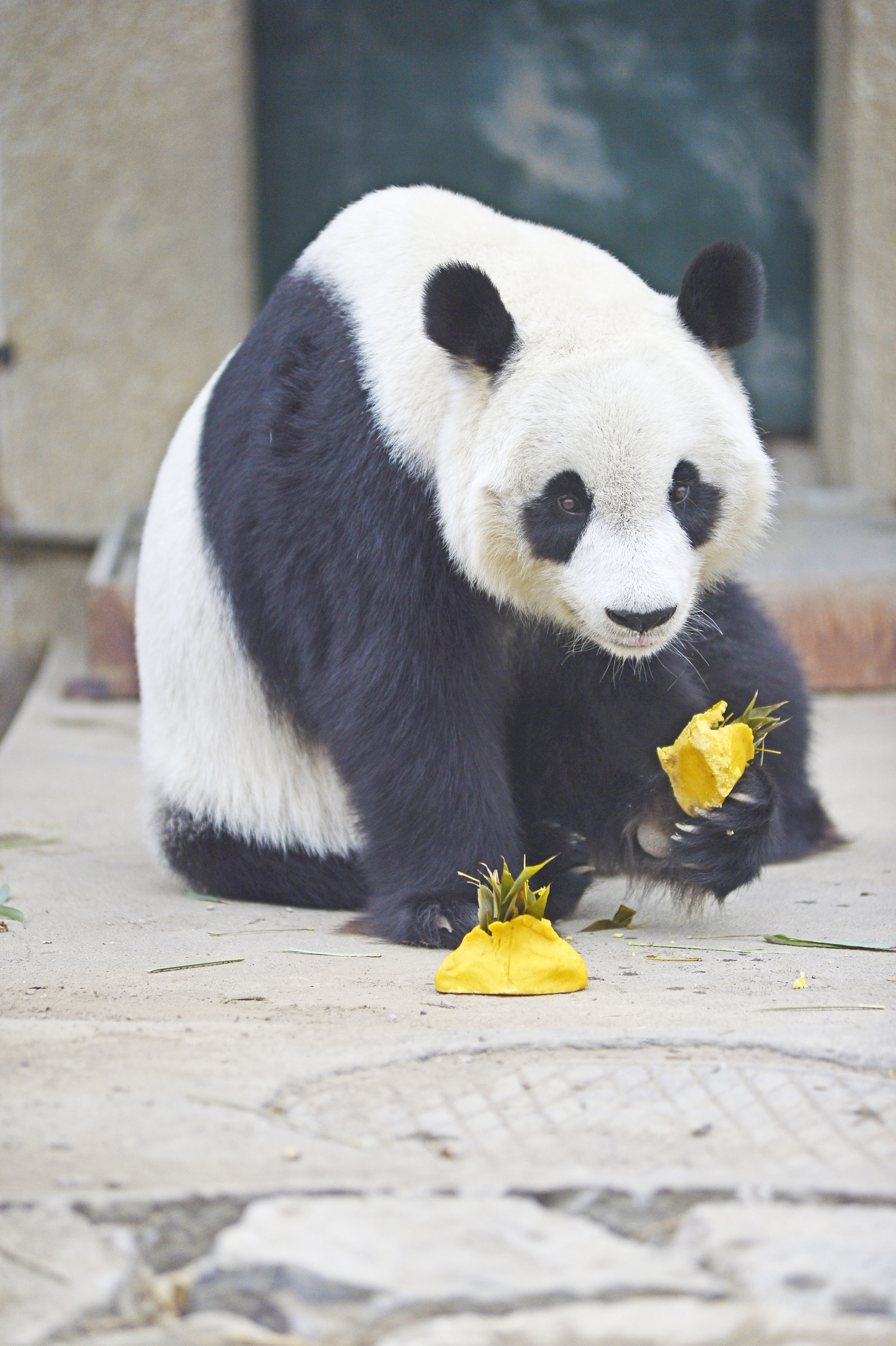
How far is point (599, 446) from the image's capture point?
2838 millimetres

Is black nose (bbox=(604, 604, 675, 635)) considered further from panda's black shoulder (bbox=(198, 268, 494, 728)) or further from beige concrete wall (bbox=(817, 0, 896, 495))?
beige concrete wall (bbox=(817, 0, 896, 495))

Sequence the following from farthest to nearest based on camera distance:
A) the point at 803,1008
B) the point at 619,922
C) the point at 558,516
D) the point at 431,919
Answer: the point at 619,922 < the point at 431,919 < the point at 558,516 < the point at 803,1008

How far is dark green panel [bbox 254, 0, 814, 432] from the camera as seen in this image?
8.03 m

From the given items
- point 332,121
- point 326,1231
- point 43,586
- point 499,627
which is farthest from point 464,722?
point 332,121

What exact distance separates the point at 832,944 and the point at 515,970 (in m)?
0.71

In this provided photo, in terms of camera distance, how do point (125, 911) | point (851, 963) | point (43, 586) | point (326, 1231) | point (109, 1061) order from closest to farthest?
point (326, 1231) < point (109, 1061) < point (851, 963) < point (125, 911) < point (43, 586)

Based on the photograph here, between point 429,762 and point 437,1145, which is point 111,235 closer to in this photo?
point 429,762

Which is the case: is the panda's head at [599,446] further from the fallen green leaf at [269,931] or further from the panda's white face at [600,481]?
the fallen green leaf at [269,931]

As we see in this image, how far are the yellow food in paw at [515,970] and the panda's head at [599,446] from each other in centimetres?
61

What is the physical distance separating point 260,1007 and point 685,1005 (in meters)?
0.70

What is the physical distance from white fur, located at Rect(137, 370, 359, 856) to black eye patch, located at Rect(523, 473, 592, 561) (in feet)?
2.89

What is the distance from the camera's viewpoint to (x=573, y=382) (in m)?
2.90

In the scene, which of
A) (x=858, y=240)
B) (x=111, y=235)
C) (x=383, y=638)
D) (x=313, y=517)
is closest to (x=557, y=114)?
(x=858, y=240)

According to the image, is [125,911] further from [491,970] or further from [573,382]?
[573,382]
